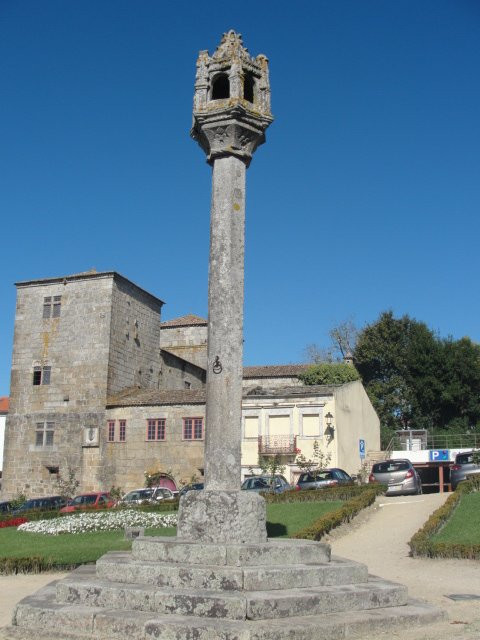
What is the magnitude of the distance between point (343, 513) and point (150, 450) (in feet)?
64.8

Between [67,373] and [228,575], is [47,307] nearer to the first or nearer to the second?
[67,373]

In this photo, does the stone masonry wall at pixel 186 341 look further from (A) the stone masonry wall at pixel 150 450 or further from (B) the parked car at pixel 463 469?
(B) the parked car at pixel 463 469

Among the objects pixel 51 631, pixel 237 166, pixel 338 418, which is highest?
pixel 237 166

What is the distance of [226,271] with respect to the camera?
9938 mm

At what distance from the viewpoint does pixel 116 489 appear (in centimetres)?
3575

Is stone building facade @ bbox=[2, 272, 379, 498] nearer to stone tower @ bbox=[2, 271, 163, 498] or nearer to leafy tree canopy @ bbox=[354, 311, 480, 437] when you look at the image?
stone tower @ bbox=[2, 271, 163, 498]

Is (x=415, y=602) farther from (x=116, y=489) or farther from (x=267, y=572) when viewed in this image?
(x=116, y=489)

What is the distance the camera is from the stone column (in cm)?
927

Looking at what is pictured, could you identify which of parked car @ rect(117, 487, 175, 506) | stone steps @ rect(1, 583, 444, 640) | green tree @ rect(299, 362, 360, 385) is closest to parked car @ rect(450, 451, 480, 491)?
parked car @ rect(117, 487, 175, 506)

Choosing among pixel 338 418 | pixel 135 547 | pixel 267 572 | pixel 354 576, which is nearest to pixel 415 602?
pixel 354 576

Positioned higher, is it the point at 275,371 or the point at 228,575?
the point at 275,371

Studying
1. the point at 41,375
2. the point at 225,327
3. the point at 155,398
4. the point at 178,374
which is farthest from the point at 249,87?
the point at 178,374

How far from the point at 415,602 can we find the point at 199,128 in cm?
740

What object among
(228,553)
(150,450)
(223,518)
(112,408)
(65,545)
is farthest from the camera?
(112,408)
